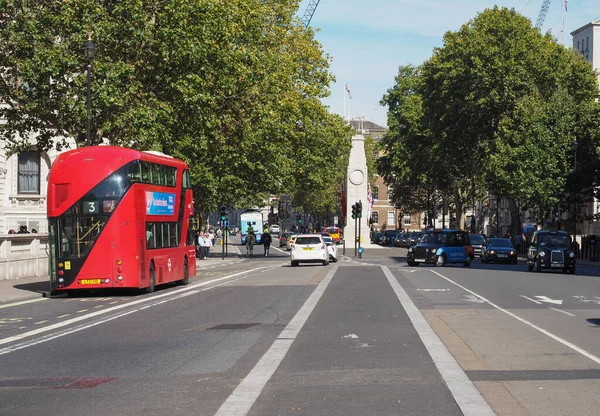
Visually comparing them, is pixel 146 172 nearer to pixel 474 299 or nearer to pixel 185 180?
pixel 185 180

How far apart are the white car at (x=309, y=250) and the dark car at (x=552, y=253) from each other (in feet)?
33.2

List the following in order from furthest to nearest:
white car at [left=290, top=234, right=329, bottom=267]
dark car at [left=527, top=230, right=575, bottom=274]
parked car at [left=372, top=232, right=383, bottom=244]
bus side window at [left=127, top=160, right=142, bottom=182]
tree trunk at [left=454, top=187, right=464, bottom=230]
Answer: parked car at [left=372, top=232, right=383, bottom=244]
tree trunk at [left=454, top=187, right=464, bottom=230]
white car at [left=290, top=234, right=329, bottom=267]
dark car at [left=527, top=230, right=575, bottom=274]
bus side window at [left=127, top=160, right=142, bottom=182]

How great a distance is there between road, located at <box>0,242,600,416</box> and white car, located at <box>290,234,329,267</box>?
77.5ft

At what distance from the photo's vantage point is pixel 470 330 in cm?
1655

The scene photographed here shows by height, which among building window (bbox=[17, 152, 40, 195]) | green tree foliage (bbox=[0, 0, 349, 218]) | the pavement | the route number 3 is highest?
green tree foliage (bbox=[0, 0, 349, 218])

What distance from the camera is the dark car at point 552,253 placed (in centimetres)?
4316

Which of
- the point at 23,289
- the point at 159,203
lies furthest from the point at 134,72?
the point at 23,289

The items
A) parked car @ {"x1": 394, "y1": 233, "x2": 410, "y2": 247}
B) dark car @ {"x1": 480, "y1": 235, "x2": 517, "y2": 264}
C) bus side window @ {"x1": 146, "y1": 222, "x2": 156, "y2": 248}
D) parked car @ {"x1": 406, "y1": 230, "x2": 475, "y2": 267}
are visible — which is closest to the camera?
bus side window @ {"x1": 146, "y1": 222, "x2": 156, "y2": 248}

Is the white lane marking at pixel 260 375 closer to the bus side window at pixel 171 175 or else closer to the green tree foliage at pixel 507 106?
the bus side window at pixel 171 175

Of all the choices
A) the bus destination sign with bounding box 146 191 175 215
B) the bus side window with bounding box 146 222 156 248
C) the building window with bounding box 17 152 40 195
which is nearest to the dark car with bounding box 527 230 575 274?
the bus destination sign with bounding box 146 191 175 215

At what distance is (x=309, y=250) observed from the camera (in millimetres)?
49406

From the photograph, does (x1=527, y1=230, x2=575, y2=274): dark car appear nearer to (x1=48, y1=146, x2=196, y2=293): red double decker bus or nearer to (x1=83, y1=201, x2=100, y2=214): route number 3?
(x1=48, y1=146, x2=196, y2=293): red double decker bus

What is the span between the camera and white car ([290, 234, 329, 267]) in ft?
161

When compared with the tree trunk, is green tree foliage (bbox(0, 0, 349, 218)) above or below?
above
